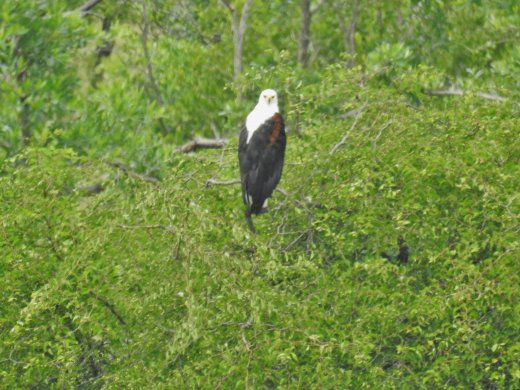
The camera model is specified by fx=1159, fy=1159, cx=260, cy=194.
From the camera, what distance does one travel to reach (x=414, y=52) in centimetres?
1628

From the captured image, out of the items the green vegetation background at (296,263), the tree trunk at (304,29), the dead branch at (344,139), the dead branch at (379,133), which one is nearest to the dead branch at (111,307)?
the green vegetation background at (296,263)

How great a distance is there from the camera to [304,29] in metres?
15.7

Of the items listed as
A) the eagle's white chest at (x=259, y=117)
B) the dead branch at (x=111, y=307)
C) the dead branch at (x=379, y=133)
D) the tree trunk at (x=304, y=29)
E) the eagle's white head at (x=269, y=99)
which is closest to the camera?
the dead branch at (x=111, y=307)

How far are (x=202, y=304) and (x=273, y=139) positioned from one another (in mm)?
1826

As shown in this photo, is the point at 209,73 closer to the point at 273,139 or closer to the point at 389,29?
the point at 389,29

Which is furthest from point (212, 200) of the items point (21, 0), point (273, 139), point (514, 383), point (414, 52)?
point (414, 52)

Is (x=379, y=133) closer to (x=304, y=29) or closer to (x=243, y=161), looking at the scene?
(x=243, y=161)

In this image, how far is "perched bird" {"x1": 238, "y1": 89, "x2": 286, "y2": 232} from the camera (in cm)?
730

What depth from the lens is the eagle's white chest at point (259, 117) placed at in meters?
7.78

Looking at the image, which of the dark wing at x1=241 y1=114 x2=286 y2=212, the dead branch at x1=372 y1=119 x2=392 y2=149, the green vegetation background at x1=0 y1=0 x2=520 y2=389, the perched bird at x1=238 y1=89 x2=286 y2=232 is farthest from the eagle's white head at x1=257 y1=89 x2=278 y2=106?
the dead branch at x1=372 y1=119 x2=392 y2=149

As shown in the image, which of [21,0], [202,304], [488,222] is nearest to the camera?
[202,304]

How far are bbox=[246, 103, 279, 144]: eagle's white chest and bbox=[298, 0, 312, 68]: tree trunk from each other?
767cm

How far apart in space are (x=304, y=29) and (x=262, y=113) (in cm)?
794

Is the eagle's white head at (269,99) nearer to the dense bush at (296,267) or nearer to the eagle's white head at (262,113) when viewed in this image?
the eagle's white head at (262,113)
